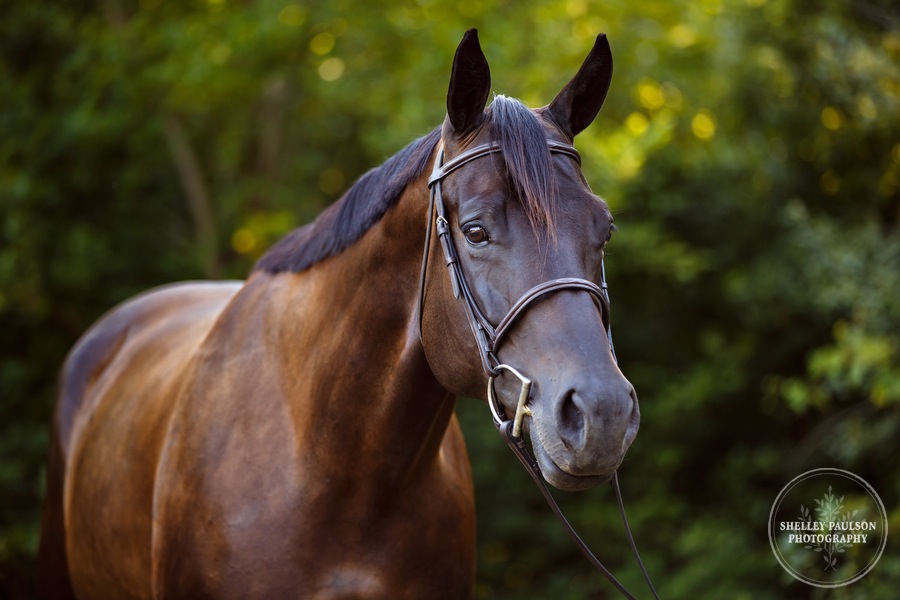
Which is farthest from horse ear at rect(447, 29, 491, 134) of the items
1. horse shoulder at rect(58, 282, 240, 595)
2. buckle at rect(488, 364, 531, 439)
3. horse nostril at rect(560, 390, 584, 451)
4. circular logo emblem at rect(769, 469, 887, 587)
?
circular logo emblem at rect(769, 469, 887, 587)

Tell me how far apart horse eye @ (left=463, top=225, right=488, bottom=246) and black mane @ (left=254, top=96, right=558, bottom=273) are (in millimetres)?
125

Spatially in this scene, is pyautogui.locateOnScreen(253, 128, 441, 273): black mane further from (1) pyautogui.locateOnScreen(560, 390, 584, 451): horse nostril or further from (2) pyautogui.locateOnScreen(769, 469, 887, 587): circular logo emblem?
(2) pyautogui.locateOnScreen(769, 469, 887, 587): circular logo emblem

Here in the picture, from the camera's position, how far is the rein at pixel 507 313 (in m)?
1.95

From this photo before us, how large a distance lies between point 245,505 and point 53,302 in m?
4.75

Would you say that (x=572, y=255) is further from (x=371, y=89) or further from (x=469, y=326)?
(x=371, y=89)

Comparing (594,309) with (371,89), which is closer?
(594,309)

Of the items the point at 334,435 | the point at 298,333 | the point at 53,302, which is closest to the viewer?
the point at 334,435

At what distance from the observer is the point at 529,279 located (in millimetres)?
1985

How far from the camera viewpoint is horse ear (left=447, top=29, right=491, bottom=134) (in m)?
2.12

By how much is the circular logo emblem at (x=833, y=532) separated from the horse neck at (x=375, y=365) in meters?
2.06

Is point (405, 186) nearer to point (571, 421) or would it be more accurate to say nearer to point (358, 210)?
point (358, 210)

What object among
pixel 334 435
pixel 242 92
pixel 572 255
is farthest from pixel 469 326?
pixel 242 92

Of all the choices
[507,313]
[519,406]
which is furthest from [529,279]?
[519,406]

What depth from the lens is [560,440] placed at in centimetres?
184
